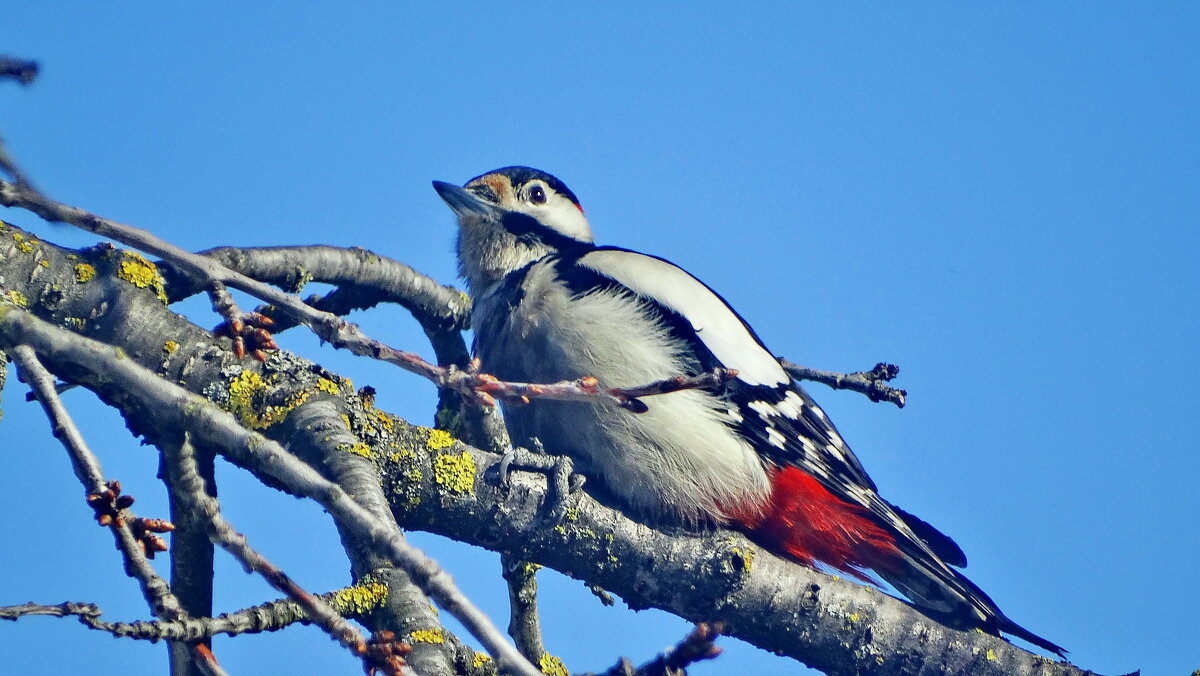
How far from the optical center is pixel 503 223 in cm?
515

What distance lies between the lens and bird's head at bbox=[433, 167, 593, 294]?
509cm

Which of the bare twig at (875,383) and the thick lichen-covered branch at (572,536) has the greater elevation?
the bare twig at (875,383)

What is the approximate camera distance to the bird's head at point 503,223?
5086mm

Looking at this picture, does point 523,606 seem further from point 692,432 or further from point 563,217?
point 563,217

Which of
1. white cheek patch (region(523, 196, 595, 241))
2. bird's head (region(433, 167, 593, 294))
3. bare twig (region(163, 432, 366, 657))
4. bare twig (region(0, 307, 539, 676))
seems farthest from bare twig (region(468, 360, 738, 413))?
white cheek patch (region(523, 196, 595, 241))

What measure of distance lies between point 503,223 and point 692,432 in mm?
1689

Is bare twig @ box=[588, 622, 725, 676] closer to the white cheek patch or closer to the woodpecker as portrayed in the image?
the woodpecker

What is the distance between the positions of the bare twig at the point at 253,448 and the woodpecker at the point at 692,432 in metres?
1.89

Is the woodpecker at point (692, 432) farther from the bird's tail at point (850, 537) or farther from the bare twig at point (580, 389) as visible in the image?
the bare twig at point (580, 389)

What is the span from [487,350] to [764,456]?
1.29m

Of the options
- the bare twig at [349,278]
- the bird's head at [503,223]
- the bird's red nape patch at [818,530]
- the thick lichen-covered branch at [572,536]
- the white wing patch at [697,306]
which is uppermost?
the bird's head at [503,223]

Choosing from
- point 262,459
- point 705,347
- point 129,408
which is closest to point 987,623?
point 705,347

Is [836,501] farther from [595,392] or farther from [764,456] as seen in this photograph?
[595,392]

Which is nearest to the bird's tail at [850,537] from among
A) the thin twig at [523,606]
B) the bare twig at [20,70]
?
the thin twig at [523,606]
